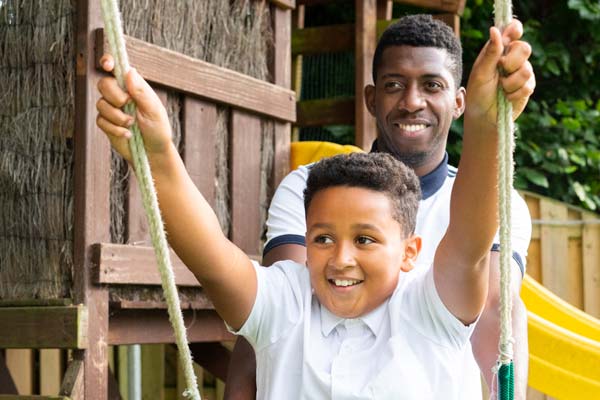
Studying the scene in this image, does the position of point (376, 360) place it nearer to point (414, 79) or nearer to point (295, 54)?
point (414, 79)

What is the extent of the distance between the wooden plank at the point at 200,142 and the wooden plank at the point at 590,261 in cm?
273

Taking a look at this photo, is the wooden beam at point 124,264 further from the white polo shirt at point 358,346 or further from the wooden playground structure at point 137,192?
the white polo shirt at point 358,346

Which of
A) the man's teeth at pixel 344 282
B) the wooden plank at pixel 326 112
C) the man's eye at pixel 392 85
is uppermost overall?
the wooden plank at pixel 326 112

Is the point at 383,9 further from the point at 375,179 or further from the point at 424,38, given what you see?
the point at 375,179

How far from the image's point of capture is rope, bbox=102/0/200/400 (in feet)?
5.62

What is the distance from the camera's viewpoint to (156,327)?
11.9ft

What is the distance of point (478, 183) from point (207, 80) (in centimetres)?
201

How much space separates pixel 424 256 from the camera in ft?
9.45

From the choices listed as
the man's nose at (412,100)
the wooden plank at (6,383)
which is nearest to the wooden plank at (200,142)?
the man's nose at (412,100)

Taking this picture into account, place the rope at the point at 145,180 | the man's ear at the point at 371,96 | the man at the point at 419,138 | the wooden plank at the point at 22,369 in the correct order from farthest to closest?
1. the wooden plank at the point at 22,369
2. the man's ear at the point at 371,96
3. the man at the point at 419,138
4. the rope at the point at 145,180

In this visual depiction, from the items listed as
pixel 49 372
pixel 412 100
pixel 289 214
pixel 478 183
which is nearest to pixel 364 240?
pixel 478 183

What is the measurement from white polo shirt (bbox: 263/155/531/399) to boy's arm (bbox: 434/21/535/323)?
779 mm

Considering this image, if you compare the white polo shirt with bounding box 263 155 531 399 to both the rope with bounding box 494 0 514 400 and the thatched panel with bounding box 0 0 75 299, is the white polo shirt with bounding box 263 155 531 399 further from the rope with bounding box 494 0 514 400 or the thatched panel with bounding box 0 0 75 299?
the rope with bounding box 494 0 514 400

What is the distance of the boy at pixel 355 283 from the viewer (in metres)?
1.96
